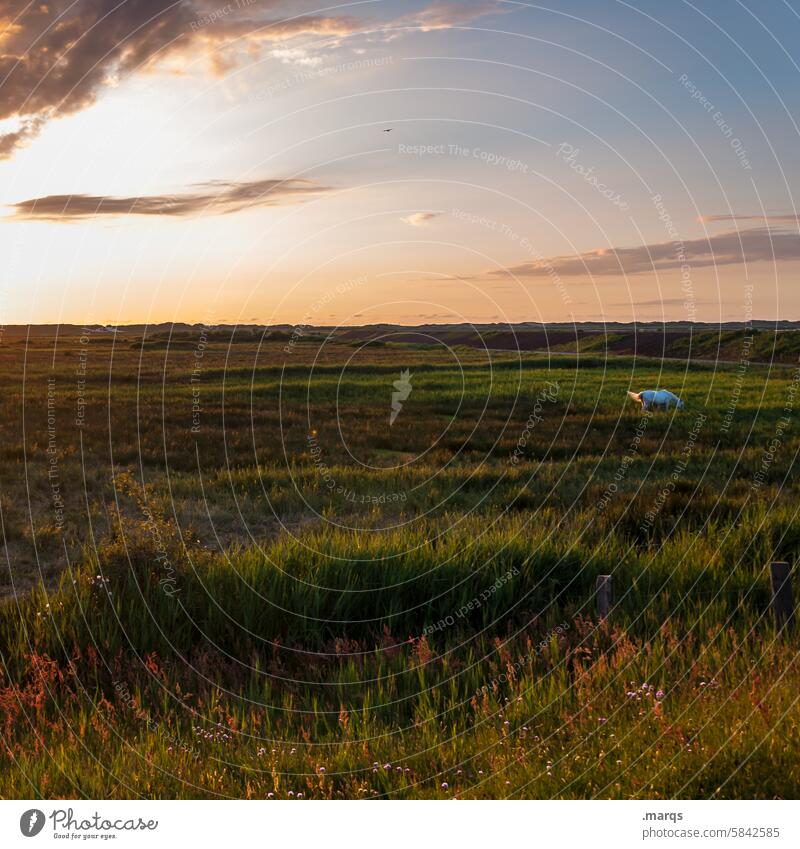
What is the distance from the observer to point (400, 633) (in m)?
7.14

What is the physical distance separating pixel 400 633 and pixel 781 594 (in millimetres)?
3152

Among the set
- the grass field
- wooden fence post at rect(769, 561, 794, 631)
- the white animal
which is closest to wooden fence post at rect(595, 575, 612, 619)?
the grass field

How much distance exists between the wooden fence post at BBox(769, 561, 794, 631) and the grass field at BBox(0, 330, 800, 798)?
0.15m

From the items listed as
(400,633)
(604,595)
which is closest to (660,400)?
(604,595)

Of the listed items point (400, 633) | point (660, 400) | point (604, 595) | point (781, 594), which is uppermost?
point (660, 400)

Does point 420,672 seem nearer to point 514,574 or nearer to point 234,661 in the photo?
point 234,661

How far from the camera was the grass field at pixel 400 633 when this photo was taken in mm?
4426

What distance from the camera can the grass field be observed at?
4.43m

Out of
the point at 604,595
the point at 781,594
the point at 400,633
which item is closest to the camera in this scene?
the point at 781,594

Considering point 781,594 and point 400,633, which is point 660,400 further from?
point 400,633

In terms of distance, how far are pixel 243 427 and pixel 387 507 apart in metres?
9.67

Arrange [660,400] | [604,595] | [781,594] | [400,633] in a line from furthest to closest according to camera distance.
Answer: [660,400] → [400,633] → [604,595] → [781,594]

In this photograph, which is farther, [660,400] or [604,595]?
[660,400]

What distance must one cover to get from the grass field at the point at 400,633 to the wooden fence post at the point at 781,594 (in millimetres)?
148
